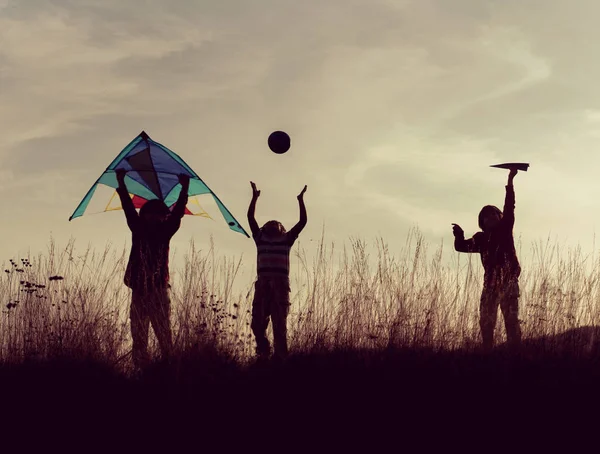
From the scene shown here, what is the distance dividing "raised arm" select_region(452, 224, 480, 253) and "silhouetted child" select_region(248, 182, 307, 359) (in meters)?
1.50

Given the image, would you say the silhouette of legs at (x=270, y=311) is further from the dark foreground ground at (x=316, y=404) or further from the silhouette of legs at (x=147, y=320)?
the silhouette of legs at (x=147, y=320)

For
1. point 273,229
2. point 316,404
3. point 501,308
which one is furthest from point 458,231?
point 316,404

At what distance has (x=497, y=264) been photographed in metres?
7.11

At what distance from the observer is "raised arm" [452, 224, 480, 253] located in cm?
731

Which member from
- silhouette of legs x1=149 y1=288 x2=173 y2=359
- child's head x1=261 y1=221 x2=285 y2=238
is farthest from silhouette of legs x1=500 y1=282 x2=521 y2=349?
silhouette of legs x1=149 y1=288 x2=173 y2=359

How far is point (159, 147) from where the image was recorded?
7613 mm

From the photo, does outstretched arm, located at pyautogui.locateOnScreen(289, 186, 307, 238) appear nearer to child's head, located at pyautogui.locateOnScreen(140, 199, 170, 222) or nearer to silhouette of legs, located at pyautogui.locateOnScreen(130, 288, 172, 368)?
child's head, located at pyautogui.locateOnScreen(140, 199, 170, 222)

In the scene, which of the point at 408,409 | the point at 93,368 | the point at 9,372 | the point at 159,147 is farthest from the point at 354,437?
the point at 159,147

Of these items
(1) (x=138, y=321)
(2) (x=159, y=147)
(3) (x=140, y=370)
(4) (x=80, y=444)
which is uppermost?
(2) (x=159, y=147)

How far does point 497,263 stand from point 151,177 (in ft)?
11.4

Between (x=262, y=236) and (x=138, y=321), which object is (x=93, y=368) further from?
(x=262, y=236)

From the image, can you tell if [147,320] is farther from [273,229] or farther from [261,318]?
[273,229]

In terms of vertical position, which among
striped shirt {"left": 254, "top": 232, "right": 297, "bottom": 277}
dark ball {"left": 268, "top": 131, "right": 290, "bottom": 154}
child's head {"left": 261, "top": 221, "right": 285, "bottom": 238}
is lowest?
striped shirt {"left": 254, "top": 232, "right": 297, "bottom": 277}

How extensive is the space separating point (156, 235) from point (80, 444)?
6.44 feet
